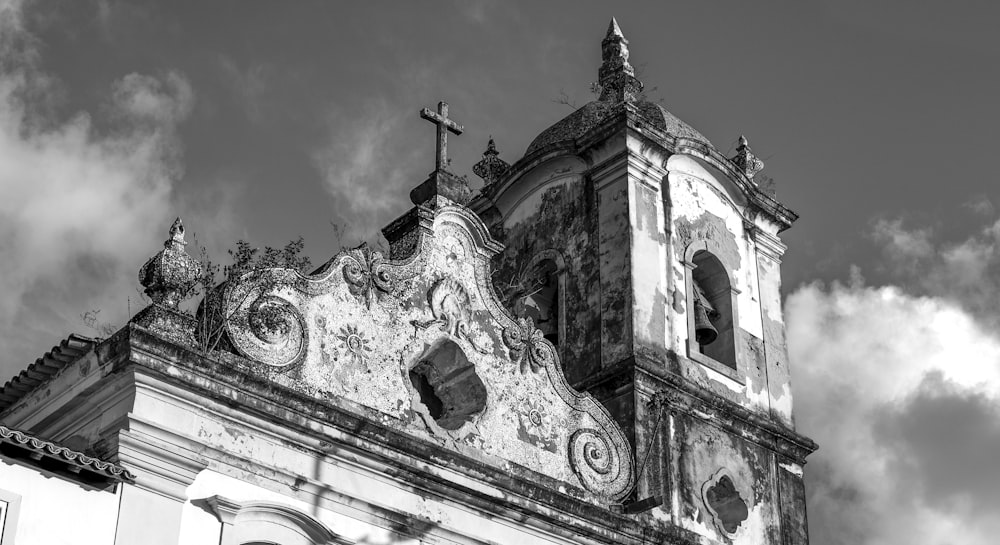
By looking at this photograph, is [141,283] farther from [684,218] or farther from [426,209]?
[684,218]

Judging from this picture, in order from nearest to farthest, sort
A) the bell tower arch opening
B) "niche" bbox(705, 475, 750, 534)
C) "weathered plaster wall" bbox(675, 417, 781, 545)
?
"weathered plaster wall" bbox(675, 417, 781, 545) → "niche" bbox(705, 475, 750, 534) → the bell tower arch opening

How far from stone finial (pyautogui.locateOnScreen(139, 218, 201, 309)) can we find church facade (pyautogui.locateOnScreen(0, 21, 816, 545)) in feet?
0.07

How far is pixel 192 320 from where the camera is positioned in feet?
37.7

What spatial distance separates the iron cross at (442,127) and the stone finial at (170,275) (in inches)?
146

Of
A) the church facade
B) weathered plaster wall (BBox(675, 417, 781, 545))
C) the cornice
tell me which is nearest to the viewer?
the church facade

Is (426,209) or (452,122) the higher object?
(452,122)

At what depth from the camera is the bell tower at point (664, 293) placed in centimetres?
1535

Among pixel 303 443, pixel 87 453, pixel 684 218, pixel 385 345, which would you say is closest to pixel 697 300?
pixel 684 218

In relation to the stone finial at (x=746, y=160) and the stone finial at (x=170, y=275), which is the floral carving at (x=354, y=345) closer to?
the stone finial at (x=170, y=275)

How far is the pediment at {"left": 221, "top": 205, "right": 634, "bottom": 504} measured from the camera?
1227cm

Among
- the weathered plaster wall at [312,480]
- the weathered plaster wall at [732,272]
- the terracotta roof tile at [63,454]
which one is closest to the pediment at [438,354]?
the weathered plaster wall at [312,480]

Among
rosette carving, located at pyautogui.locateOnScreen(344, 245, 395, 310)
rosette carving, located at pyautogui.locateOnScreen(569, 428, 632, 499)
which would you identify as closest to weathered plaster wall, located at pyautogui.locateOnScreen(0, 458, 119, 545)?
rosette carving, located at pyautogui.locateOnScreen(344, 245, 395, 310)

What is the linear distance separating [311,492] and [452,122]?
4654mm

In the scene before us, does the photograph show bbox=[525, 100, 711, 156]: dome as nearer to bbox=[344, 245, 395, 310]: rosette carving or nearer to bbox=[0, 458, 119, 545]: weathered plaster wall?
bbox=[344, 245, 395, 310]: rosette carving
